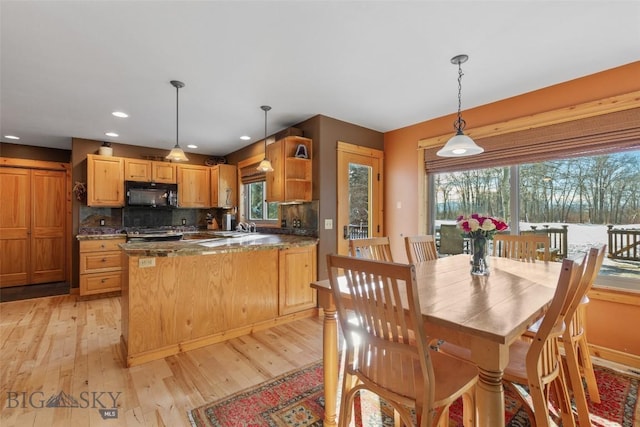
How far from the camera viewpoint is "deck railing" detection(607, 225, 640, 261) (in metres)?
2.38

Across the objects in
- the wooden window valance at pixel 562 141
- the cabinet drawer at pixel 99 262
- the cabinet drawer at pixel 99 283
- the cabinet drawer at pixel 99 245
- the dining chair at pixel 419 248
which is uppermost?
the wooden window valance at pixel 562 141

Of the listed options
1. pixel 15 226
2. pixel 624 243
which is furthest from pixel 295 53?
pixel 15 226

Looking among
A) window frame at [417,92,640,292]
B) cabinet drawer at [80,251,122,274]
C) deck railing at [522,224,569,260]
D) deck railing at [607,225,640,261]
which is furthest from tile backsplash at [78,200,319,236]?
deck railing at [607,225,640,261]

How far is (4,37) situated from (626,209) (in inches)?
194

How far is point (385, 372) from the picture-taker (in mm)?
1233

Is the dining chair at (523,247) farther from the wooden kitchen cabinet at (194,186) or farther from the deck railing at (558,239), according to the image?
the wooden kitchen cabinet at (194,186)

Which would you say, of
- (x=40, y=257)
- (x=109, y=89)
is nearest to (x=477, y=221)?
(x=109, y=89)

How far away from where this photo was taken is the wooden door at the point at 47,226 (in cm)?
489

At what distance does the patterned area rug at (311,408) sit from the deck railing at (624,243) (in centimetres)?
99

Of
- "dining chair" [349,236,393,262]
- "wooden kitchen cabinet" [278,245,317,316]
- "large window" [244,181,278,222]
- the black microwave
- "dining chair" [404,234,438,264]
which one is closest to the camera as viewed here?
"dining chair" [349,236,393,262]

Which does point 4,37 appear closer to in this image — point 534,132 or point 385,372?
point 385,372

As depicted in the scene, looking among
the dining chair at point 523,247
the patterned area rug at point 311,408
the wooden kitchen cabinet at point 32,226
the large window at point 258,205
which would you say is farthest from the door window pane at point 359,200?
the wooden kitchen cabinet at point 32,226

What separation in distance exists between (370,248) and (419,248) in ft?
2.11

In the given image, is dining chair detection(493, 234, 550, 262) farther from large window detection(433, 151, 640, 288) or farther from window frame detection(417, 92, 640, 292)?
window frame detection(417, 92, 640, 292)
